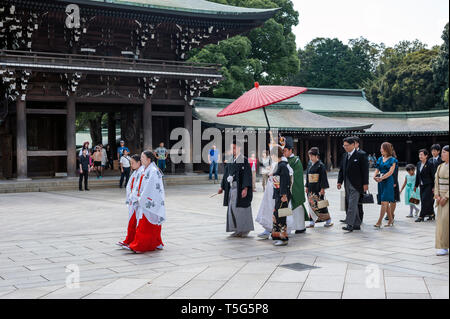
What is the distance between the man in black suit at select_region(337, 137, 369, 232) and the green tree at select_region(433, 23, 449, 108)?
109 feet

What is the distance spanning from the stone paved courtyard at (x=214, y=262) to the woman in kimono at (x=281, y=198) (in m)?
0.18

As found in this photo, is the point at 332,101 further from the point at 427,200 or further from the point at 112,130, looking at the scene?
the point at 427,200

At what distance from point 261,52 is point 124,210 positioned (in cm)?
2468

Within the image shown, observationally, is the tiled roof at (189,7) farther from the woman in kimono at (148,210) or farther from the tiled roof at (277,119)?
the woman in kimono at (148,210)

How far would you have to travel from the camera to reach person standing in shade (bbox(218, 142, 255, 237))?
8586 mm

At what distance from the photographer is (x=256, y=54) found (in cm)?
3506

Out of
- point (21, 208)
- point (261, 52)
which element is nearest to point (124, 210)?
point (21, 208)

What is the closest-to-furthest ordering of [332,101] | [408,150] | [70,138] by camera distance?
[70,138]
[408,150]
[332,101]

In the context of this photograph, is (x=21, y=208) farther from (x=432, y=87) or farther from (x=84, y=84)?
(x=432, y=87)

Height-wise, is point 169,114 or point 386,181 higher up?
point 169,114

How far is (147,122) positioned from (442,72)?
2967 cm

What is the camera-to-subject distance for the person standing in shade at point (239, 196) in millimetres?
8586

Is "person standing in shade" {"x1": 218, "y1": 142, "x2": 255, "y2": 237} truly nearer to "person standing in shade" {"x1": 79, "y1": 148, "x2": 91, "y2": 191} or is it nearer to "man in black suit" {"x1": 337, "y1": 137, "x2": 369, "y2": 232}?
"man in black suit" {"x1": 337, "y1": 137, "x2": 369, "y2": 232}

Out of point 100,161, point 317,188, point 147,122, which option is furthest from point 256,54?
point 317,188
